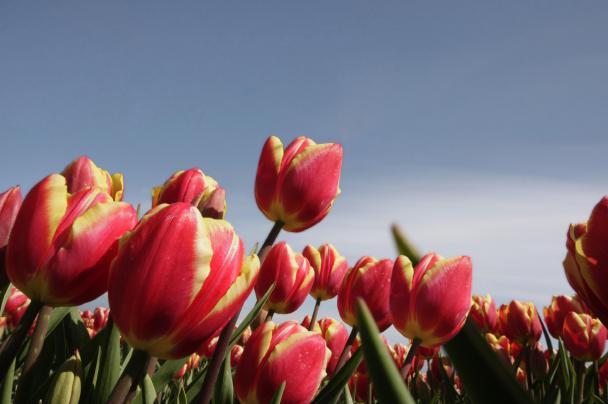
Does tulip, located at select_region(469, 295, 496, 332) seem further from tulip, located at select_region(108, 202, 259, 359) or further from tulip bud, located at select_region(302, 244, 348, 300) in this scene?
tulip, located at select_region(108, 202, 259, 359)

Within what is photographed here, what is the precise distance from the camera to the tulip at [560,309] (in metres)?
3.55

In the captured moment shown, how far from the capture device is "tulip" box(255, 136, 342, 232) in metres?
1.62

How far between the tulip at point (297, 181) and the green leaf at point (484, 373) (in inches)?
46.2

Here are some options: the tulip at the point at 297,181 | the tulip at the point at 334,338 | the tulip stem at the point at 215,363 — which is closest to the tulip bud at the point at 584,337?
the tulip at the point at 334,338

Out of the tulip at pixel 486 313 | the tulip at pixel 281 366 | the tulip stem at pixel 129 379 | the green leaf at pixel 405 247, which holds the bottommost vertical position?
the tulip at pixel 486 313

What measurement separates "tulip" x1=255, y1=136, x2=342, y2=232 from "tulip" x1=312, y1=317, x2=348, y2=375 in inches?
43.4

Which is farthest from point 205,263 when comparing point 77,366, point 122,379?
point 77,366

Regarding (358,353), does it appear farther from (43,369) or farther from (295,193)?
(43,369)

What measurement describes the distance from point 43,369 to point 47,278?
2.72 ft

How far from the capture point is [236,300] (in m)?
0.91

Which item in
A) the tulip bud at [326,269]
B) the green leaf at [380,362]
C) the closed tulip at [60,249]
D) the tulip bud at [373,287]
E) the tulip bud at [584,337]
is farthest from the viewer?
the tulip bud at [584,337]

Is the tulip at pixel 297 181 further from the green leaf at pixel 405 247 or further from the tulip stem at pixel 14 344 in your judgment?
the green leaf at pixel 405 247

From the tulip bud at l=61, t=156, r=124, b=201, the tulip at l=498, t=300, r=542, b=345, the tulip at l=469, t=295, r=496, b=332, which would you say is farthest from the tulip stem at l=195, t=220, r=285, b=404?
the tulip at l=469, t=295, r=496, b=332

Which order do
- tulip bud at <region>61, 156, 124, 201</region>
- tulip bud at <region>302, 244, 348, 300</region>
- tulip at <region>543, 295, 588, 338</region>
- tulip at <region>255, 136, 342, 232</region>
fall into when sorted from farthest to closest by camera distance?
tulip at <region>543, 295, 588, 338</region> < tulip bud at <region>302, 244, 348, 300</region> < tulip at <region>255, 136, 342, 232</region> < tulip bud at <region>61, 156, 124, 201</region>
